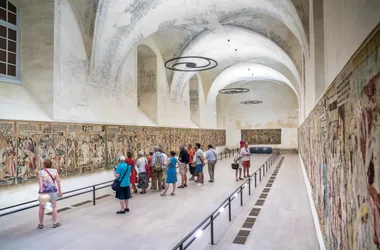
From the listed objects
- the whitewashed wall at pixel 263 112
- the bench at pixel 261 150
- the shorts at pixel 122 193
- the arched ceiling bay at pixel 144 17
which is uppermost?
the arched ceiling bay at pixel 144 17

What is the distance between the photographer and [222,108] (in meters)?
33.7

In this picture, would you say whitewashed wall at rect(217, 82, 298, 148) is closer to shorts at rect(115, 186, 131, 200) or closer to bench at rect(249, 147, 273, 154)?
bench at rect(249, 147, 273, 154)

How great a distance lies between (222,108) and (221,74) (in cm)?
872

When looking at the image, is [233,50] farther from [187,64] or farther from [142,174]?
[142,174]

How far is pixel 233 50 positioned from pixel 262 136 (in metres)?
14.8

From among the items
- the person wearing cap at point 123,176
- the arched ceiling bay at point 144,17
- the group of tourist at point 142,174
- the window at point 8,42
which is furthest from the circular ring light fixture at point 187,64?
the person wearing cap at point 123,176

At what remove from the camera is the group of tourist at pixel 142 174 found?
6227 millimetres

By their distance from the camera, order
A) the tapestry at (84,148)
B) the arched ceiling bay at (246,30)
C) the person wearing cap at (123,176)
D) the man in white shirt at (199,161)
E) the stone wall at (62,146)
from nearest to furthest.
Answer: the person wearing cap at (123,176), the stone wall at (62,146), the tapestry at (84,148), the man in white shirt at (199,161), the arched ceiling bay at (246,30)

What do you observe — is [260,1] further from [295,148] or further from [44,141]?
[295,148]

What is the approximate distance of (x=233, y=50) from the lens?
20.5m

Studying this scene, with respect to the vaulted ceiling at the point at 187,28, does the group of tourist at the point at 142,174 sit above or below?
below

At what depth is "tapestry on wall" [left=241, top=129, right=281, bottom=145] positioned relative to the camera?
1248 inches

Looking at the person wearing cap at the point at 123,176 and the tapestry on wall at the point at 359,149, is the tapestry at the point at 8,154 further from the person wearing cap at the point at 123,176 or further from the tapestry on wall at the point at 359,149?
the tapestry on wall at the point at 359,149

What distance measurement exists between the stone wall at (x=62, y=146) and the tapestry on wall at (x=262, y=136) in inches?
786
